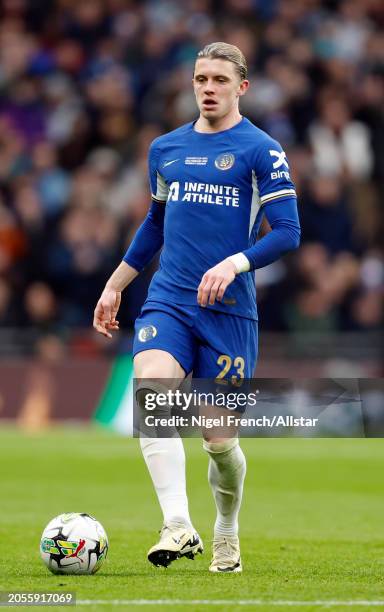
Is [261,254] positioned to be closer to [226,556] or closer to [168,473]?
[168,473]

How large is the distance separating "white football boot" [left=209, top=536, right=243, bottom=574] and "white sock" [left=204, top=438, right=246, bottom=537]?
4 cm

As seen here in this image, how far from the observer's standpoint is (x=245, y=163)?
689cm

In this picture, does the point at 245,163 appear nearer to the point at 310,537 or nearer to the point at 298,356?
the point at 310,537

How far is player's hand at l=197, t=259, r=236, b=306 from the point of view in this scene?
6.42 m

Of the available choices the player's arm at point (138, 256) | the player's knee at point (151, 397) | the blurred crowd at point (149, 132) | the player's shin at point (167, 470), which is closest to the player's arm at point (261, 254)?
the player's knee at point (151, 397)

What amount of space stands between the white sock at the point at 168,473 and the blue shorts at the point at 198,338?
0.39 metres

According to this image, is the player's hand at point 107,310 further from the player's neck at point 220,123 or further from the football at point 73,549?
the football at point 73,549

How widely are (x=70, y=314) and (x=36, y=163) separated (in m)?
2.57

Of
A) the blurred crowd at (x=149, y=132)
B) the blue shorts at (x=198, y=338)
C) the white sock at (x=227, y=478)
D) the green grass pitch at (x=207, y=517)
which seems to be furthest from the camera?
the blurred crowd at (x=149, y=132)

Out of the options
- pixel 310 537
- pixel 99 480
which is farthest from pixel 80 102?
pixel 310 537

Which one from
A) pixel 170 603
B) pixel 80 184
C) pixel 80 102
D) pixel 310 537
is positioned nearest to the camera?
pixel 170 603

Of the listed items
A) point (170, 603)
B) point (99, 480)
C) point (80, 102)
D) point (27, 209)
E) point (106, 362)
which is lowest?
point (170, 603)

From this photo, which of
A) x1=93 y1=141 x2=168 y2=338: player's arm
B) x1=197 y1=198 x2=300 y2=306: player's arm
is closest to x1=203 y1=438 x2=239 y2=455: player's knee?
x1=197 y1=198 x2=300 y2=306: player's arm

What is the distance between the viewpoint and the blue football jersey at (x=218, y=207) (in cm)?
688
